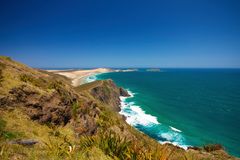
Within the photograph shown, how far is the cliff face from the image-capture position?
6.10 m

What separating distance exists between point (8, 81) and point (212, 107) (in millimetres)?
59024

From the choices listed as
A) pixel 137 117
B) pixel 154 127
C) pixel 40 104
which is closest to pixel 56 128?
pixel 40 104

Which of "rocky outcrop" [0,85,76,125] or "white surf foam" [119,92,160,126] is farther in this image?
"white surf foam" [119,92,160,126]

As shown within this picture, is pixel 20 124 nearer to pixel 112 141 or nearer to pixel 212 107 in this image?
pixel 112 141

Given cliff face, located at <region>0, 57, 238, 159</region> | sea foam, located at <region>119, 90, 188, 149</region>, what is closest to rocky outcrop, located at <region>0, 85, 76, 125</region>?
cliff face, located at <region>0, 57, 238, 159</region>

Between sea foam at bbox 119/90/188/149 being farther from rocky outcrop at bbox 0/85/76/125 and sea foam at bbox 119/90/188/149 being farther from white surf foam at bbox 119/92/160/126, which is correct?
rocky outcrop at bbox 0/85/76/125

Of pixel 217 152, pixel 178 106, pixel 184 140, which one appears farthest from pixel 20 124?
pixel 178 106

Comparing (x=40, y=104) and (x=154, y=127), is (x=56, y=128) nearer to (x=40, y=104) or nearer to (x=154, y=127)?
(x=40, y=104)

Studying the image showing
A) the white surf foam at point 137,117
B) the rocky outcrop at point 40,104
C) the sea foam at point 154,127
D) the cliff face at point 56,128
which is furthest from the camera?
the white surf foam at point 137,117

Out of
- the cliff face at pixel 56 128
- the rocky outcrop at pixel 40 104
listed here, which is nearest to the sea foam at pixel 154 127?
the cliff face at pixel 56 128

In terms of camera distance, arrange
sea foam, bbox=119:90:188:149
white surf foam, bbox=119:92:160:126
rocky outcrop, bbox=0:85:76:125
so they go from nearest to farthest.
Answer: rocky outcrop, bbox=0:85:76:125 < sea foam, bbox=119:90:188:149 < white surf foam, bbox=119:92:160:126

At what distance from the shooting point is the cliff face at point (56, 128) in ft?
20.0

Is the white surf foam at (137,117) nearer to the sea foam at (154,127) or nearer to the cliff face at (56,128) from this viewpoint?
the sea foam at (154,127)

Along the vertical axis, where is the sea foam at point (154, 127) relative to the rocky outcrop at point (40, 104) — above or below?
below
